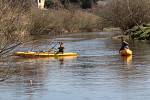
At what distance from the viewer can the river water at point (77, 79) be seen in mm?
20516

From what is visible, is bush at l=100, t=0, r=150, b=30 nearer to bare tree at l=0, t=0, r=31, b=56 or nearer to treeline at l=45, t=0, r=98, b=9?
treeline at l=45, t=0, r=98, b=9

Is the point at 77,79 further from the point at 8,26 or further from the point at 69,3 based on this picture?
the point at 69,3

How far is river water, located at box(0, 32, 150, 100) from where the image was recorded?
20516 millimetres

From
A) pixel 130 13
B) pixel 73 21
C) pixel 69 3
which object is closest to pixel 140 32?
pixel 130 13

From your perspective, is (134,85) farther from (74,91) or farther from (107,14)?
(107,14)

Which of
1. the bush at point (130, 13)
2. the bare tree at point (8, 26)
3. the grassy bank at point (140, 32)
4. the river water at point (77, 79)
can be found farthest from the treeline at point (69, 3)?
the bare tree at point (8, 26)

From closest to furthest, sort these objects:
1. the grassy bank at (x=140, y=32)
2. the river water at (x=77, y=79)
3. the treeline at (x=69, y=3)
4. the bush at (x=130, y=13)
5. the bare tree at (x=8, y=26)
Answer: the bare tree at (x=8, y=26) < the river water at (x=77, y=79) < the grassy bank at (x=140, y=32) < the bush at (x=130, y=13) < the treeline at (x=69, y=3)

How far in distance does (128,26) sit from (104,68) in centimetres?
4077

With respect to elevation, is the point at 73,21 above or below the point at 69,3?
below

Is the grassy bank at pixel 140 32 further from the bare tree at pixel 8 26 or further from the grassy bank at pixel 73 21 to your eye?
the bare tree at pixel 8 26

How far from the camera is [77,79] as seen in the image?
83.1 ft

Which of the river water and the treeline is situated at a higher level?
the treeline

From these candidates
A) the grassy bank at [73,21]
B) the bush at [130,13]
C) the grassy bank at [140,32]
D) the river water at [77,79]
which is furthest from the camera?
the grassy bank at [73,21]

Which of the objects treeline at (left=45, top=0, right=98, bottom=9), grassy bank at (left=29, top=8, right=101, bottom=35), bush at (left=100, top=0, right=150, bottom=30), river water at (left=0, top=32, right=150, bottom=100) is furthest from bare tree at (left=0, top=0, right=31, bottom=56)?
treeline at (left=45, top=0, right=98, bottom=9)
